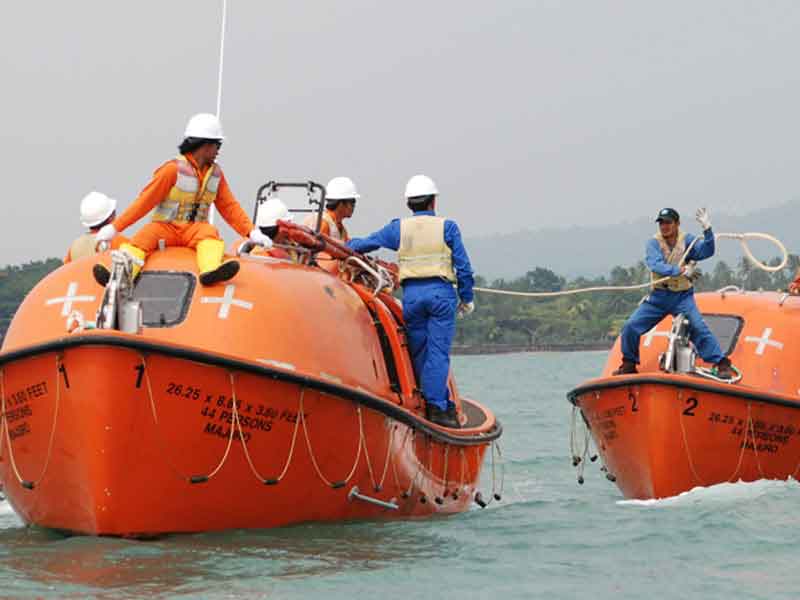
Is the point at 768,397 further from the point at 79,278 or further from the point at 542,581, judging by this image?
the point at 79,278

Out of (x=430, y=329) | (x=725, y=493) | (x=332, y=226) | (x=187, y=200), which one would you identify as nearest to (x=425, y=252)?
(x=430, y=329)

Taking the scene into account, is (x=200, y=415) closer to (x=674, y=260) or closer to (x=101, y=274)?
(x=101, y=274)

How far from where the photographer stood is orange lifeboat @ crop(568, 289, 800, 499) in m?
13.1

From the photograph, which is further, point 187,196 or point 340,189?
point 340,189

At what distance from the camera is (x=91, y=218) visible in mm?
12305

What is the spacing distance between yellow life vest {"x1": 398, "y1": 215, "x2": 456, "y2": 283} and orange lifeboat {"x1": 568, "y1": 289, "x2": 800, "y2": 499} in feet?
7.02

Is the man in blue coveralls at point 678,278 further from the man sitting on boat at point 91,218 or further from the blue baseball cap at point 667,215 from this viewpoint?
the man sitting on boat at point 91,218

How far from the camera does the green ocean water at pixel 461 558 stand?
342 inches

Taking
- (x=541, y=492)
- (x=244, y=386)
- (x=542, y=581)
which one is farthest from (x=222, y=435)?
(x=541, y=492)

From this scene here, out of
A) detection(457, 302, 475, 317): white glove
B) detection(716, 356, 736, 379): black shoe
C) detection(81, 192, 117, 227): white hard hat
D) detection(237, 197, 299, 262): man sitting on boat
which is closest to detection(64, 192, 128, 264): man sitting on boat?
detection(81, 192, 117, 227): white hard hat

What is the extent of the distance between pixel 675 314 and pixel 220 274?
205 inches

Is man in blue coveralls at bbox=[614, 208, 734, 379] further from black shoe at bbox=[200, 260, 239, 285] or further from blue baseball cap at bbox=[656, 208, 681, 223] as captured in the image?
black shoe at bbox=[200, 260, 239, 285]

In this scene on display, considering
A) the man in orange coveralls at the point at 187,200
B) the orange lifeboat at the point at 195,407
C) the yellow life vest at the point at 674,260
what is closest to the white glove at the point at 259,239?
the man in orange coveralls at the point at 187,200

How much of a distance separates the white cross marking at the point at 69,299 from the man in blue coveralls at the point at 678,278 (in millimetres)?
5384
